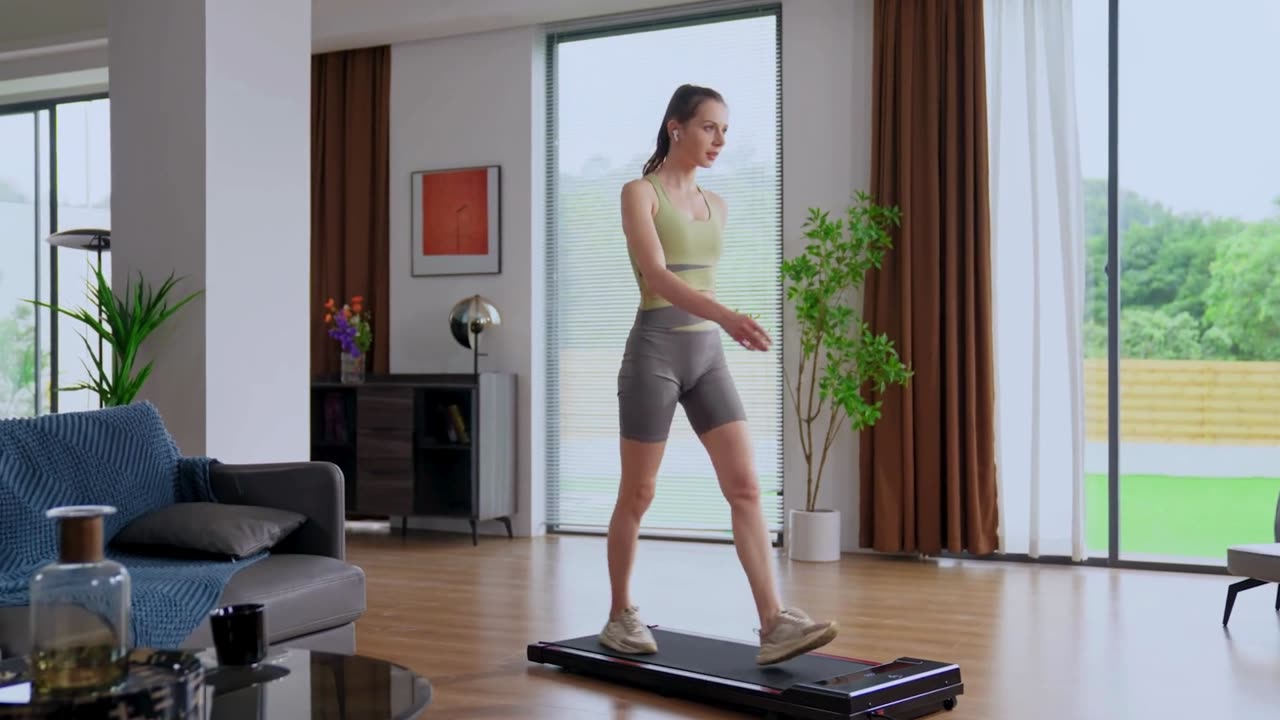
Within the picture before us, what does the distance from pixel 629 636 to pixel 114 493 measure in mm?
1338

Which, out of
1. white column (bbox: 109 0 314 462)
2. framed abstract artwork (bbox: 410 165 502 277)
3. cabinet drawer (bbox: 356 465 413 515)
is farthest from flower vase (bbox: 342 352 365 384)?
white column (bbox: 109 0 314 462)

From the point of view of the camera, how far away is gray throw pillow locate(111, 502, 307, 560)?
9.25 ft

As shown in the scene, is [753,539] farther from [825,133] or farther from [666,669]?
[825,133]

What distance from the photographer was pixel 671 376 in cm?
309

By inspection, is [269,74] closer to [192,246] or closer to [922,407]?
[192,246]

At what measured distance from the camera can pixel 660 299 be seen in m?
3.09

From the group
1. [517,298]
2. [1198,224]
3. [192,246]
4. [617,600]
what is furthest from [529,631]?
[1198,224]

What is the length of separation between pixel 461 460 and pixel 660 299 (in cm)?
352

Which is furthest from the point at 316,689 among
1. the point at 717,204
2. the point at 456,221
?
the point at 456,221

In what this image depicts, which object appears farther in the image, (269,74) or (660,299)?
(269,74)

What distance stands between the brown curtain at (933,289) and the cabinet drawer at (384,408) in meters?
2.24

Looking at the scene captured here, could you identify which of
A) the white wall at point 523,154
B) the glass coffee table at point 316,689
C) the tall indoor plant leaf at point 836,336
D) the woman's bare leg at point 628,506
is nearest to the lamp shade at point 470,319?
the white wall at point 523,154

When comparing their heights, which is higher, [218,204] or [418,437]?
[218,204]

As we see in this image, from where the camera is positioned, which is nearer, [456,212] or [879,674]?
[879,674]
